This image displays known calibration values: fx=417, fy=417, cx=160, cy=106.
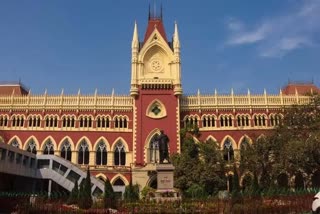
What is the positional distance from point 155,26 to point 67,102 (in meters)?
15.9

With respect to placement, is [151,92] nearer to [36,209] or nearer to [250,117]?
[250,117]

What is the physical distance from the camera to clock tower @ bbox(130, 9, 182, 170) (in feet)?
172

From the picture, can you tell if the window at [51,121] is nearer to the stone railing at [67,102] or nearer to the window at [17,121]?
the stone railing at [67,102]

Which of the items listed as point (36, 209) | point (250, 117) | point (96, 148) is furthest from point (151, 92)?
point (36, 209)

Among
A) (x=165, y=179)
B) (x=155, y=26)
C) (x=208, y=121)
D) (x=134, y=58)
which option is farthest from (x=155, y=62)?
(x=165, y=179)

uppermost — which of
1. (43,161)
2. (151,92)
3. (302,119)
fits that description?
(151,92)

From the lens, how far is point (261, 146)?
1772 inches

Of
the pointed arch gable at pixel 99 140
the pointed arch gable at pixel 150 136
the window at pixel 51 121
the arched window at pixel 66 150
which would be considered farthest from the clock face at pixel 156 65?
the arched window at pixel 66 150

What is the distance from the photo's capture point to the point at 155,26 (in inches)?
2275

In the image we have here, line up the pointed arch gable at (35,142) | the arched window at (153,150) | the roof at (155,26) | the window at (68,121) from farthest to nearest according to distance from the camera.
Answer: the roof at (155,26) → the window at (68,121) → the pointed arch gable at (35,142) → the arched window at (153,150)

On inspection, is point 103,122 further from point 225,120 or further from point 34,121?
point 225,120

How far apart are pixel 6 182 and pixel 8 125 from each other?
1104 cm

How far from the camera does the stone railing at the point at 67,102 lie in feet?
180

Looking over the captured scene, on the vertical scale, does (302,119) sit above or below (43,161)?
above
